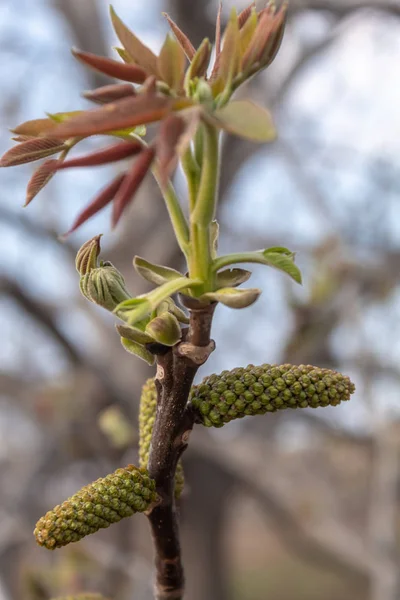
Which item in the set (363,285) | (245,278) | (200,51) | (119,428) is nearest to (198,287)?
(245,278)

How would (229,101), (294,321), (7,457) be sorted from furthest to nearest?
(7,457) < (294,321) < (229,101)

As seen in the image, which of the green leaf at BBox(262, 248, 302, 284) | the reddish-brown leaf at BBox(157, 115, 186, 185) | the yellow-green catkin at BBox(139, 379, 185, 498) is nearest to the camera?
the reddish-brown leaf at BBox(157, 115, 186, 185)

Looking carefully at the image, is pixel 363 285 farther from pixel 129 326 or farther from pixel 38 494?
pixel 129 326

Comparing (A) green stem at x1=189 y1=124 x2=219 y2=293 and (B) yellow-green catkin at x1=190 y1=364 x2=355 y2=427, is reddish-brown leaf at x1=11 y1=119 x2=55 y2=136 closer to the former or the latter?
(A) green stem at x1=189 y1=124 x2=219 y2=293

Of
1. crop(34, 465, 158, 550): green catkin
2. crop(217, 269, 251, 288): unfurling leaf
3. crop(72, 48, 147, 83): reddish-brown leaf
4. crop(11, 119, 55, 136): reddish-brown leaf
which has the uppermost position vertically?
crop(72, 48, 147, 83): reddish-brown leaf

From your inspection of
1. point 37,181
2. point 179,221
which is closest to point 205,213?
point 179,221

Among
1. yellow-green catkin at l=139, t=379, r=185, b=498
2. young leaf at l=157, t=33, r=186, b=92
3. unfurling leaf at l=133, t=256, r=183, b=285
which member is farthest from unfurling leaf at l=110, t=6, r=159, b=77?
yellow-green catkin at l=139, t=379, r=185, b=498

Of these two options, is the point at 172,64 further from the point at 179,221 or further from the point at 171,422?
the point at 171,422
